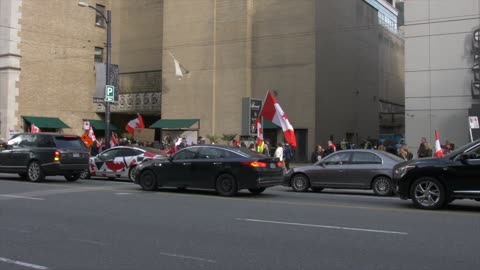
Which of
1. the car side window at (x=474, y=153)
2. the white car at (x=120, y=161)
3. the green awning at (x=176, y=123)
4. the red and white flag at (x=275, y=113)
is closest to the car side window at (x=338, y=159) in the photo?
the red and white flag at (x=275, y=113)

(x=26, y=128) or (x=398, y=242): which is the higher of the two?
(x=26, y=128)

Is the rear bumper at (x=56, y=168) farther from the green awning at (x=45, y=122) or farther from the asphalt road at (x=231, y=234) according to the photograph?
the green awning at (x=45, y=122)

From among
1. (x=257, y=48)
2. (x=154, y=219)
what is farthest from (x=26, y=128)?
(x=154, y=219)

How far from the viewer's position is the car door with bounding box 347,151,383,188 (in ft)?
53.1

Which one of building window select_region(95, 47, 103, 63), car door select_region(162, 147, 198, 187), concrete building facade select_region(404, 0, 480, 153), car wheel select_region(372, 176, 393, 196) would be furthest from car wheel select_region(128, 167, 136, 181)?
building window select_region(95, 47, 103, 63)

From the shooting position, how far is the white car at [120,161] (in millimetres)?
20188

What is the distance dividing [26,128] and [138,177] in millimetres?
27695

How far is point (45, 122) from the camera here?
4147cm

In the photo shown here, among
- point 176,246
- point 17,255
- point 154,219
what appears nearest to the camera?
point 17,255

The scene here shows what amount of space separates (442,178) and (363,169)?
4.64 m

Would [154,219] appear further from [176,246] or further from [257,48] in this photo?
[257,48]

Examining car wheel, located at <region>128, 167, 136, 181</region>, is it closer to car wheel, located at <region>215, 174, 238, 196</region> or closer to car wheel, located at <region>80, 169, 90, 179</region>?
car wheel, located at <region>80, 169, 90, 179</region>

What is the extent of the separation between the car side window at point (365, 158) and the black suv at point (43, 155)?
9.62 metres

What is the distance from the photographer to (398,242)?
8.06m
